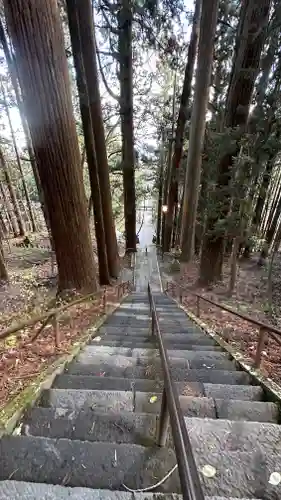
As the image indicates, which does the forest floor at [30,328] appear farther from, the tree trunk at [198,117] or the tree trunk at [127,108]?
the tree trunk at [127,108]

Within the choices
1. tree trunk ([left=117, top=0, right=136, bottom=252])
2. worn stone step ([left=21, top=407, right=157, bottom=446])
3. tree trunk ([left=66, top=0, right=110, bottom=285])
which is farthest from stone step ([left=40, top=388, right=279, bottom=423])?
tree trunk ([left=117, top=0, right=136, bottom=252])

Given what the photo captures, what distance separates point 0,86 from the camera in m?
14.8

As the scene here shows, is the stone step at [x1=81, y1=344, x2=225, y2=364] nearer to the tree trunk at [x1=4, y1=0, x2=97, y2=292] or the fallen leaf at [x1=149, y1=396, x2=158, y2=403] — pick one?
the fallen leaf at [x1=149, y1=396, x2=158, y2=403]

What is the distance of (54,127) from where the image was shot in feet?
15.8

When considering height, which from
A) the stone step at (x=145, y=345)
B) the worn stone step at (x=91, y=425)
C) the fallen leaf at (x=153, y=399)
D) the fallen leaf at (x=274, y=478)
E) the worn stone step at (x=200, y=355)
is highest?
the fallen leaf at (x=274, y=478)

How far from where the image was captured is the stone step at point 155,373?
2963 mm

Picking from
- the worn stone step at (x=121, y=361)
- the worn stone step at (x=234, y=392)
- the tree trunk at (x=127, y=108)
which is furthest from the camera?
the tree trunk at (x=127, y=108)

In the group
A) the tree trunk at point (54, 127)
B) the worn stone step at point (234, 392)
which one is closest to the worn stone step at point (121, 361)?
the worn stone step at point (234, 392)

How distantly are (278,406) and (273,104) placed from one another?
24.7ft

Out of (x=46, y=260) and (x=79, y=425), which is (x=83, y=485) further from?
(x=46, y=260)

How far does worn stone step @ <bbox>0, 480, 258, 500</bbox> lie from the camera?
131 centimetres

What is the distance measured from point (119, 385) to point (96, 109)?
813 cm

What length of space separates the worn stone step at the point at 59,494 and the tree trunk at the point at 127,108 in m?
9.09

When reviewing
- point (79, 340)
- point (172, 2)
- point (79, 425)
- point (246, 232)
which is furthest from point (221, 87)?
point (79, 425)
